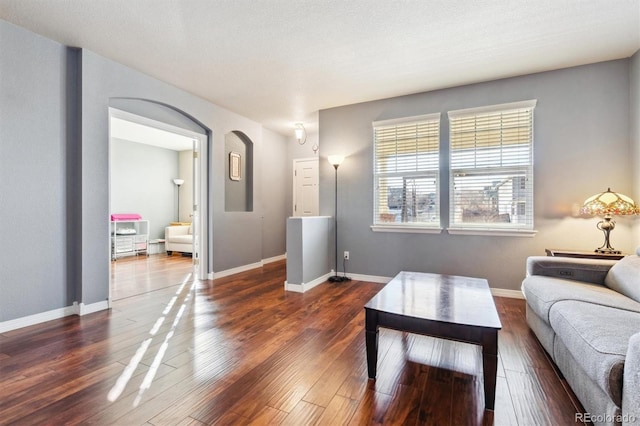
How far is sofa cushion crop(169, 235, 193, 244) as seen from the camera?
6.62 meters

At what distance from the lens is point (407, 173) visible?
4121 millimetres

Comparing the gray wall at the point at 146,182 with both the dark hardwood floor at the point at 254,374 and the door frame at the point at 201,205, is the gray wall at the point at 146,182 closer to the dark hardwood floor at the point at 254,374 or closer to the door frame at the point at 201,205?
the door frame at the point at 201,205

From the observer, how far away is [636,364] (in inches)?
41.7

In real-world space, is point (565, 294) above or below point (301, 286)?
A: above

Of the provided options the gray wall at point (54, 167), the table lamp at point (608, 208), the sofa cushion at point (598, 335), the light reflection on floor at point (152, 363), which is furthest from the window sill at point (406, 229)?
the gray wall at point (54, 167)

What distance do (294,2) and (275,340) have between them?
8.77 ft

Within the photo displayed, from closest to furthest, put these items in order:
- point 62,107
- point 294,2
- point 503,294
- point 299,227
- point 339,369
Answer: point 339,369, point 294,2, point 62,107, point 503,294, point 299,227

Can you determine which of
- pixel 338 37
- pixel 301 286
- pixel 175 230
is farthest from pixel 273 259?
pixel 338 37

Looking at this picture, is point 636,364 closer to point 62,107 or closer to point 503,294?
point 503,294

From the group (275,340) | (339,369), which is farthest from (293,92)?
(339,369)

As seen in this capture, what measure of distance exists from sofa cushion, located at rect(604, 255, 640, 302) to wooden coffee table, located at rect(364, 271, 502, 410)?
0.85m

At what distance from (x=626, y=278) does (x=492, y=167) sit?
1.89 m

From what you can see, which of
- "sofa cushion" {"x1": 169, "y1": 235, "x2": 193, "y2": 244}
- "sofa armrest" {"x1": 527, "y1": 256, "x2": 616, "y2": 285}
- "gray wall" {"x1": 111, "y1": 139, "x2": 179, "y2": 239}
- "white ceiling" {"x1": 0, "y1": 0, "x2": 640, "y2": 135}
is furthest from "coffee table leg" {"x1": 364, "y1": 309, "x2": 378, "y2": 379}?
"gray wall" {"x1": 111, "y1": 139, "x2": 179, "y2": 239}

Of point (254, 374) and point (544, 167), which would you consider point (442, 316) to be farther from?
point (544, 167)
